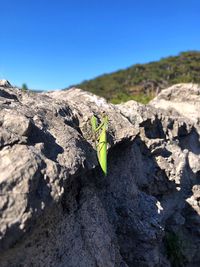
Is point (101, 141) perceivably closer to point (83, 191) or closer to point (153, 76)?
point (83, 191)

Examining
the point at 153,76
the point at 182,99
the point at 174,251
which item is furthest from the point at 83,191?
the point at 153,76

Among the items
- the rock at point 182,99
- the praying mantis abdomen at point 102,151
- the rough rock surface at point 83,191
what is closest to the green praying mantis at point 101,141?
the praying mantis abdomen at point 102,151

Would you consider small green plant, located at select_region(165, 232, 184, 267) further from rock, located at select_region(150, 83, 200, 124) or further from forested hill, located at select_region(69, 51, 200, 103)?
forested hill, located at select_region(69, 51, 200, 103)

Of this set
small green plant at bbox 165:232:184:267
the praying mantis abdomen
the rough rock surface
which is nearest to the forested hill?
the rough rock surface

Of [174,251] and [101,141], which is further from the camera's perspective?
[174,251]

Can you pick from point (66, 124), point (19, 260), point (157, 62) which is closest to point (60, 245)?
point (19, 260)

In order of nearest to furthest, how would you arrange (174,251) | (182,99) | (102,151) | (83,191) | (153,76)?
(83,191)
(102,151)
(174,251)
(182,99)
(153,76)
